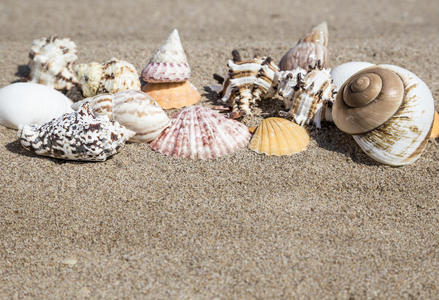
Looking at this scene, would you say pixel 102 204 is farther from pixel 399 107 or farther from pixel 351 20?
pixel 351 20

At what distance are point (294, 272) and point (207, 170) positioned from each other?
1105 mm

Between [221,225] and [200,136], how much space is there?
0.90 metres

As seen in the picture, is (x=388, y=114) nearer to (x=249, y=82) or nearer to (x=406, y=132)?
(x=406, y=132)

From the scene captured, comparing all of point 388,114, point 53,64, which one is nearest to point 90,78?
point 53,64

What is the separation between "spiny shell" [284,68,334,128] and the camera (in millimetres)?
3439

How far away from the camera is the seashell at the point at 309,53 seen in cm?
400

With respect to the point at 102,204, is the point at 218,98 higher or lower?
higher

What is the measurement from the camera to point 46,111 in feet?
11.4

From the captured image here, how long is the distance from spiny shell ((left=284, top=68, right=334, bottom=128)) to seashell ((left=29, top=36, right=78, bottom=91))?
2318mm

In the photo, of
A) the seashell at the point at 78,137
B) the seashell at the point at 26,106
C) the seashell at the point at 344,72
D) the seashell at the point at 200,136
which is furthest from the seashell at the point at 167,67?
the seashell at the point at 344,72

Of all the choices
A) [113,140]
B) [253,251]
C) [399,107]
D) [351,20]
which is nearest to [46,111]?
[113,140]

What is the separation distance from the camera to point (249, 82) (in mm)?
3658

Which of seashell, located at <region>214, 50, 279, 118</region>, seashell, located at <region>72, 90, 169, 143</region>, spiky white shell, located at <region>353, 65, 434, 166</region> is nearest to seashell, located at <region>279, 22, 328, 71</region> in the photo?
seashell, located at <region>214, 50, 279, 118</region>

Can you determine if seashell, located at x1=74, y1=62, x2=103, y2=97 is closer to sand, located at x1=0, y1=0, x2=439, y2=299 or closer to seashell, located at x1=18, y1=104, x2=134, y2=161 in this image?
seashell, located at x1=18, y1=104, x2=134, y2=161
